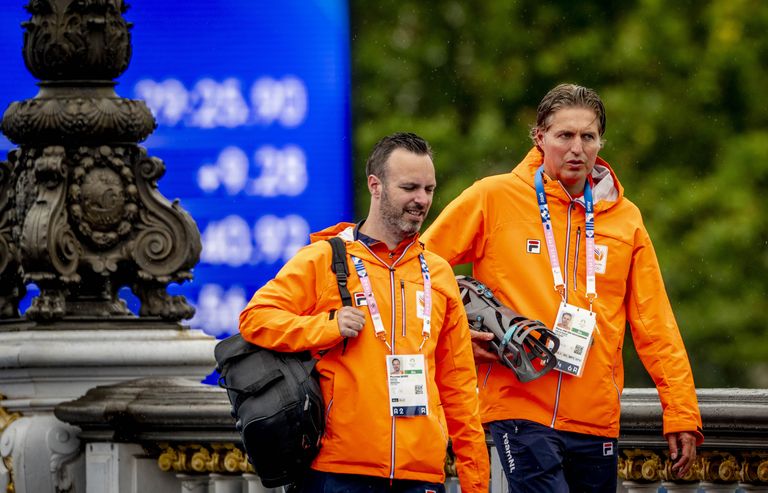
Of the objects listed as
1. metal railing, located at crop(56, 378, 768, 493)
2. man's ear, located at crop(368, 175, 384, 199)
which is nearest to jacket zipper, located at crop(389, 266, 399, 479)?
man's ear, located at crop(368, 175, 384, 199)

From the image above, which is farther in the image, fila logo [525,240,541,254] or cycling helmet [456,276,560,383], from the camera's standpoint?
fila logo [525,240,541,254]

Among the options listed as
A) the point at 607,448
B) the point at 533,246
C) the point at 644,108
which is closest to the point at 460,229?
the point at 533,246

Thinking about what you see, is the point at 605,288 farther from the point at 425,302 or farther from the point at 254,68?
the point at 254,68

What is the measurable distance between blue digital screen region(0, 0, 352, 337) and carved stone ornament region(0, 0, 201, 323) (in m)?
1.94

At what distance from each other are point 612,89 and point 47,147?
15412 mm

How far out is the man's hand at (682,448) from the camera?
857cm

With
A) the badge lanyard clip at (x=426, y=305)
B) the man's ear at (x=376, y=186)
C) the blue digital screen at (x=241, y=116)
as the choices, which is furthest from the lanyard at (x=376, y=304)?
the blue digital screen at (x=241, y=116)

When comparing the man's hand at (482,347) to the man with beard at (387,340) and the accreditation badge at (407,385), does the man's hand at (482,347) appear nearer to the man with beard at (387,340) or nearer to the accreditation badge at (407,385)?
the man with beard at (387,340)

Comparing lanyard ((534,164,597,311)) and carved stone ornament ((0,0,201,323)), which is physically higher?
carved stone ornament ((0,0,201,323))

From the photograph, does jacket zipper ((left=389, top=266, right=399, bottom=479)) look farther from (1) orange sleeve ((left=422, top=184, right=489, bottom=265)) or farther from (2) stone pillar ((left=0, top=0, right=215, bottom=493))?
(2) stone pillar ((left=0, top=0, right=215, bottom=493))

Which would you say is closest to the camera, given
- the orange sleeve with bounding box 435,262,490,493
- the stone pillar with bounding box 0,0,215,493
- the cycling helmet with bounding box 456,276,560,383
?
the orange sleeve with bounding box 435,262,490,493

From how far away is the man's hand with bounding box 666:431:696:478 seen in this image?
857 centimetres

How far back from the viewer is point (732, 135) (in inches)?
1019

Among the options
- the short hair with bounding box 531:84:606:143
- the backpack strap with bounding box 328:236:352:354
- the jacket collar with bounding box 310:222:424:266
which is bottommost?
the backpack strap with bounding box 328:236:352:354
